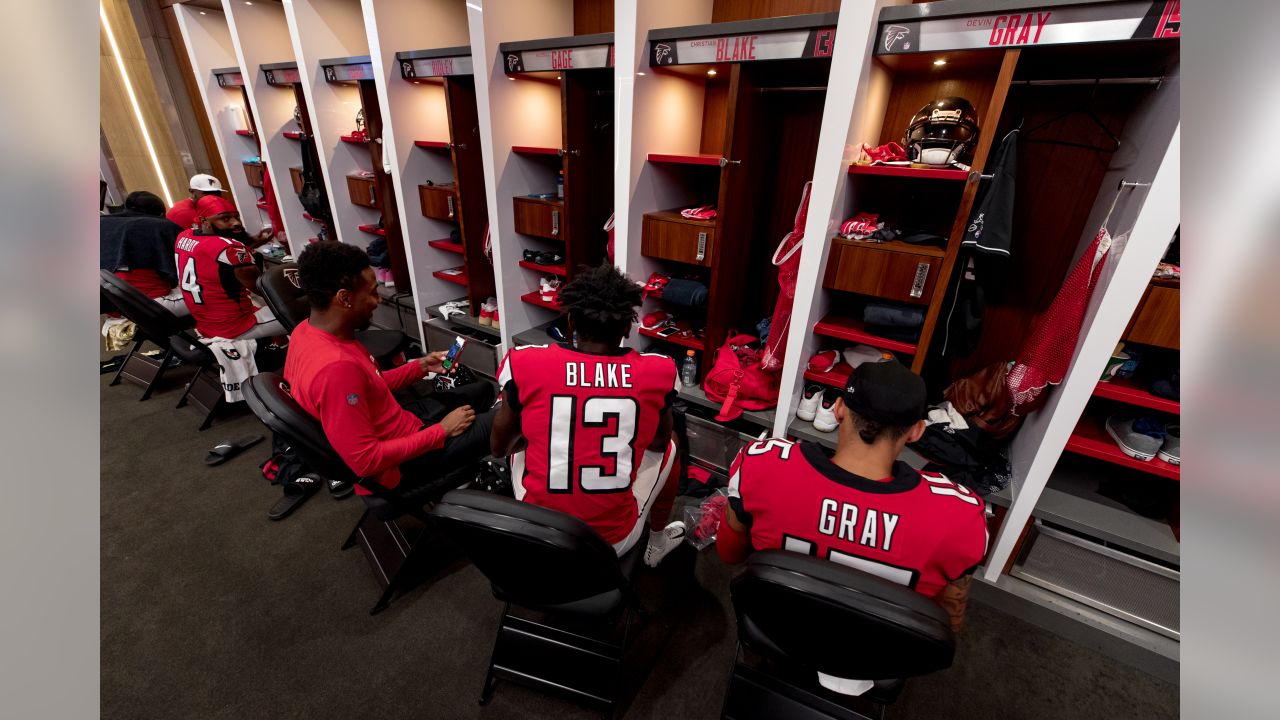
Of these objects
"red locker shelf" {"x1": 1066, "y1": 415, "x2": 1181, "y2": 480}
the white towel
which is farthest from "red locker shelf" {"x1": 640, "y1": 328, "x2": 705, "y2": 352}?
the white towel

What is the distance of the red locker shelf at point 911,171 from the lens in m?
1.91

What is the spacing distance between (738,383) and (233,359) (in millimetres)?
2883

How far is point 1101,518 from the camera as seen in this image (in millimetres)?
1999

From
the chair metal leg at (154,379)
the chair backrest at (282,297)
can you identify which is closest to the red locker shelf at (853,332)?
the chair backrest at (282,297)

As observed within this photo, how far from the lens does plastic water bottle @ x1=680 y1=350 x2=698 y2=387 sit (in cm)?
284

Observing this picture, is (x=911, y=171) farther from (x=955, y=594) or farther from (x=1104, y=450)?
(x=955, y=594)

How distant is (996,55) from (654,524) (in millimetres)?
2310

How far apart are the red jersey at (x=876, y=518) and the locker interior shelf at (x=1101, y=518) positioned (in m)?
1.13

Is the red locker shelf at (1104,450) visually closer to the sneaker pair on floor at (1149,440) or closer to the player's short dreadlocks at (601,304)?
the sneaker pair on floor at (1149,440)

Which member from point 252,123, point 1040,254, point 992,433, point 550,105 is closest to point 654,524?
point 992,433

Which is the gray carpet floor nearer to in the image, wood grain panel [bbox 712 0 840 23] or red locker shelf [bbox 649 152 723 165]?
red locker shelf [bbox 649 152 723 165]

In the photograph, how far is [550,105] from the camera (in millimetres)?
3254
